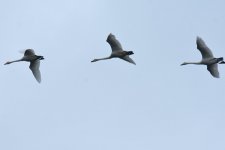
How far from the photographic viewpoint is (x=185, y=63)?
12838 centimetres

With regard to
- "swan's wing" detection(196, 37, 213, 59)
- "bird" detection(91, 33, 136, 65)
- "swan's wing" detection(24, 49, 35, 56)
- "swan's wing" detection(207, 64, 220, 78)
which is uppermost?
"swan's wing" detection(24, 49, 35, 56)

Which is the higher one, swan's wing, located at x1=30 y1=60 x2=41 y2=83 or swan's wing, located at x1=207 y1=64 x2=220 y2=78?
swan's wing, located at x1=30 y1=60 x2=41 y2=83

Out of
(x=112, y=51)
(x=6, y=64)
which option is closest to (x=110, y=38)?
(x=112, y=51)

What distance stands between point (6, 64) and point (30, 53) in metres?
5.81

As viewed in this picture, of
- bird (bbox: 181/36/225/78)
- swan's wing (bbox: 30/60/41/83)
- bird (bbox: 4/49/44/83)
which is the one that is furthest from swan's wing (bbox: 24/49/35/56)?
bird (bbox: 181/36/225/78)

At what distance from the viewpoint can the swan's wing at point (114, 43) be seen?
12388 centimetres

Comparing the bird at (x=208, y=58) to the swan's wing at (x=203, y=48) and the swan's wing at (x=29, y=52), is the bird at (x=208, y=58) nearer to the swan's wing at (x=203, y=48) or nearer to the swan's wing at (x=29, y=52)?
the swan's wing at (x=203, y=48)

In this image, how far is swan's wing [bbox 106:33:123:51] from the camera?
12388 centimetres

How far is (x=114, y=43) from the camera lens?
124188 mm

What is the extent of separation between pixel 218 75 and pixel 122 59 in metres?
7.59

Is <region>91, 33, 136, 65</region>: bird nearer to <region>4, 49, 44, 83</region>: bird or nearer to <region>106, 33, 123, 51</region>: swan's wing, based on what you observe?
<region>106, 33, 123, 51</region>: swan's wing

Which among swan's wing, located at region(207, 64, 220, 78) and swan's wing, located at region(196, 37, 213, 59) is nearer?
swan's wing, located at region(196, 37, 213, 59)

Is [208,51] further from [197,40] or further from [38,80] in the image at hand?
[38,80]

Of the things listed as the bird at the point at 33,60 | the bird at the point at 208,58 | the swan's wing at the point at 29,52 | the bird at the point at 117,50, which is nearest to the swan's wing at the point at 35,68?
the bird at the point at 33,60
